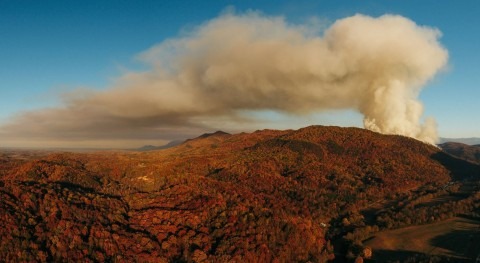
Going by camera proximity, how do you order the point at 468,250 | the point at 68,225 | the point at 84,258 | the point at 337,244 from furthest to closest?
the point at 337,244
the point at 68,225
the point at 468,250
the point at 84,258

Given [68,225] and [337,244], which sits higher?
[68,225]

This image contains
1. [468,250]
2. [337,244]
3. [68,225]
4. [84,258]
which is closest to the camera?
[84,258]

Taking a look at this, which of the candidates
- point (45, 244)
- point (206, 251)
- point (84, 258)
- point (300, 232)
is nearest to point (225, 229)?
point (206, 251)

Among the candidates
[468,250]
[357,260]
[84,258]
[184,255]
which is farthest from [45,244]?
[468,250]

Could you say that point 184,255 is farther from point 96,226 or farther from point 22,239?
point 22,239

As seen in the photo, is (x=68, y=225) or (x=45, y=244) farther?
(x=68, y=225)

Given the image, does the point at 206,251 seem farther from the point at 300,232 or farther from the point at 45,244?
the point at 45,244
